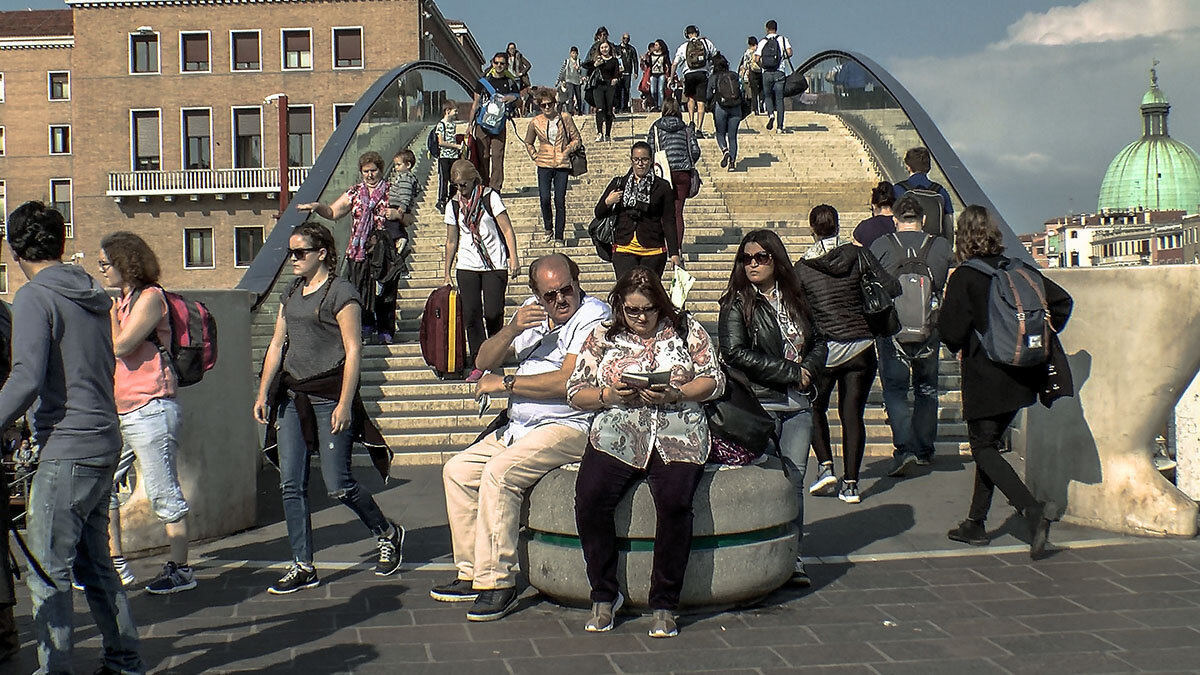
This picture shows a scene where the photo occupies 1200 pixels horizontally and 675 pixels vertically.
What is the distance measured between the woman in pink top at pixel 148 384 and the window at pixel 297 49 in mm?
46299

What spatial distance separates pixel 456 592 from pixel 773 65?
51.0ft

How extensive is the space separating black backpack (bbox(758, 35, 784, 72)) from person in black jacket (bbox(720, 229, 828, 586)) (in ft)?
45.2

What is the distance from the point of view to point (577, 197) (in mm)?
16406

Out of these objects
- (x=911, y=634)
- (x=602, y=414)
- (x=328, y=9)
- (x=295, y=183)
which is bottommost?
(x=911, y=634)

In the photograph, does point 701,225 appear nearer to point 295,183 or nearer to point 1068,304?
point 1068,304

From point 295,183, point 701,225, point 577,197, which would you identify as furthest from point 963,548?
point 295,183

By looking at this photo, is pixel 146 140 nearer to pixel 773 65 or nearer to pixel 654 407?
pixel 773 65

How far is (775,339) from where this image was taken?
5.87m

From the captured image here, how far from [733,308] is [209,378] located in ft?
9.66

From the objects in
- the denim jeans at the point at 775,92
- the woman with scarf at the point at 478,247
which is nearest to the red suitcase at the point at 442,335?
the woman with scarf at the point at 478,247

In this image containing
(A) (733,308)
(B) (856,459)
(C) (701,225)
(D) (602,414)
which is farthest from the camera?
(C) (701,225)

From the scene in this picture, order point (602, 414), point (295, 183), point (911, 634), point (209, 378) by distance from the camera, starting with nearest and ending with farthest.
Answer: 1. point (911, 634)
2. point (602, 414)
3. point (209, 378)
4. point (295, 183)

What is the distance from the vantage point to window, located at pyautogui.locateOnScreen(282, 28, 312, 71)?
4953 centimetres

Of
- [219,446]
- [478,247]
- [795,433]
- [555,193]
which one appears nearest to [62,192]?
[555,193]
